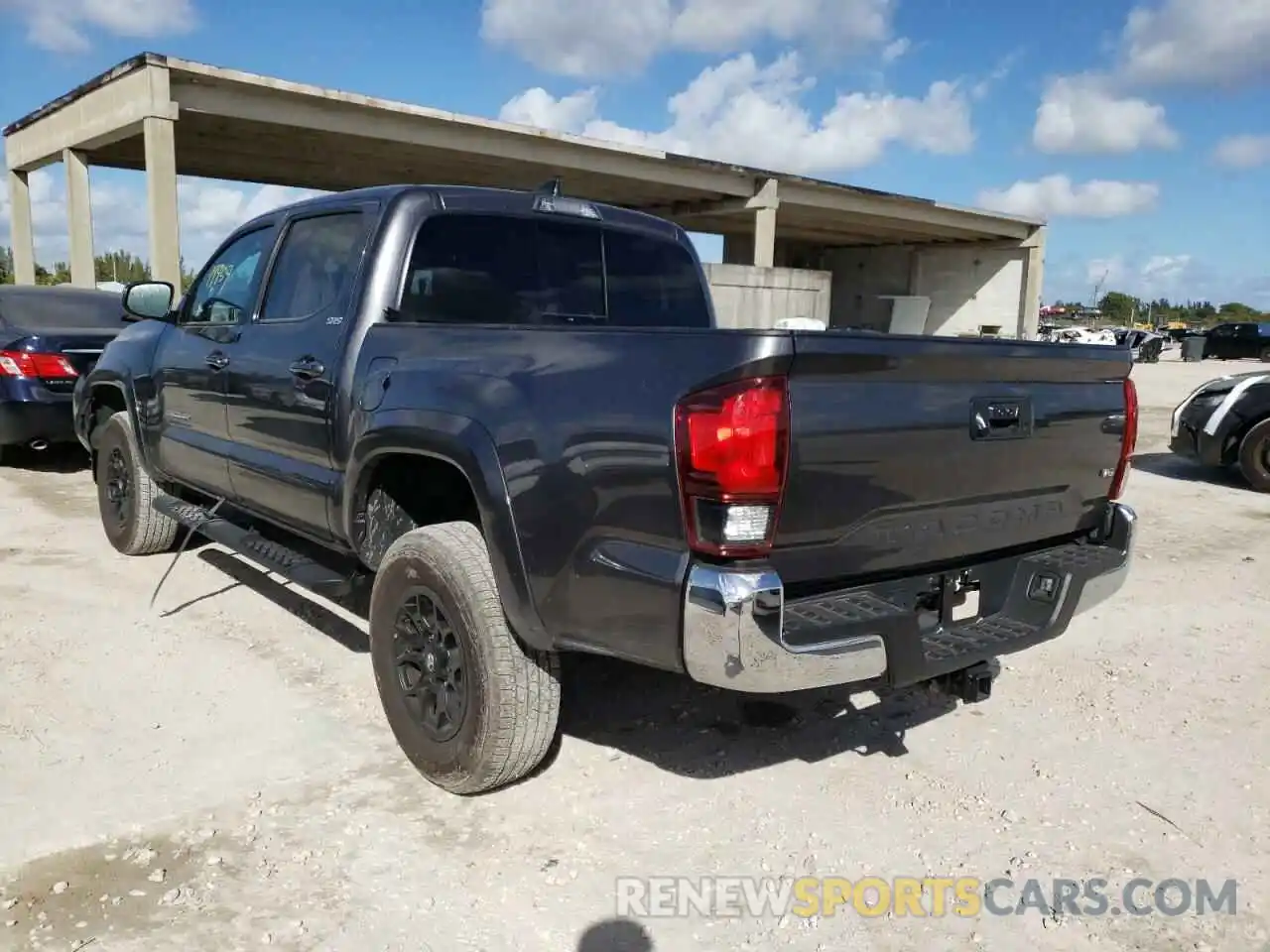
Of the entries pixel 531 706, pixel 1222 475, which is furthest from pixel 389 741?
pixel 1222 475

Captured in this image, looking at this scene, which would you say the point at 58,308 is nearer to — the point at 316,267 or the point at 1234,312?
the point at 316,267

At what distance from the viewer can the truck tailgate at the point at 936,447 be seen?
2.51 meters

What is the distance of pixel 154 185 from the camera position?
15195 millimetres

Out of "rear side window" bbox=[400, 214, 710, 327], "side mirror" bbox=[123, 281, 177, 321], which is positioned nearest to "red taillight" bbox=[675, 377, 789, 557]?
"rear side window" bbox=[400, 214, 710, 327]

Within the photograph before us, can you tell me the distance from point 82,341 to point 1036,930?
8.29 meters

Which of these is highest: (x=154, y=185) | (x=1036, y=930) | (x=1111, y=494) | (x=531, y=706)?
(x=154, y=185)

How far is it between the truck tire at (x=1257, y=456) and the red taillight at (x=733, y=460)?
28.4 ft

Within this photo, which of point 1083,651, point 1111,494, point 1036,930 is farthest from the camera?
point 1083,651

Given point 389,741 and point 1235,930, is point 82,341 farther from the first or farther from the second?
point 1235,930

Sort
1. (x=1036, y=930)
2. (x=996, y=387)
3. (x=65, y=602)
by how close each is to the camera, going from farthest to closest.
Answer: (x=65, y=602) < (x=996, y=387) < (x=1036, y=930)

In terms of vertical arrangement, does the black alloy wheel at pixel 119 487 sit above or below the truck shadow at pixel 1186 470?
above

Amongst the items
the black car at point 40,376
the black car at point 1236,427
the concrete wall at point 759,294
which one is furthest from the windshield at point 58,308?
the black car at point 1236,427

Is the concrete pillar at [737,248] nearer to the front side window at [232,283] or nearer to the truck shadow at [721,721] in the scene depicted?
the front side window at [232,283]

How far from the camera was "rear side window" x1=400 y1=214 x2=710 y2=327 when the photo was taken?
3736 mm
